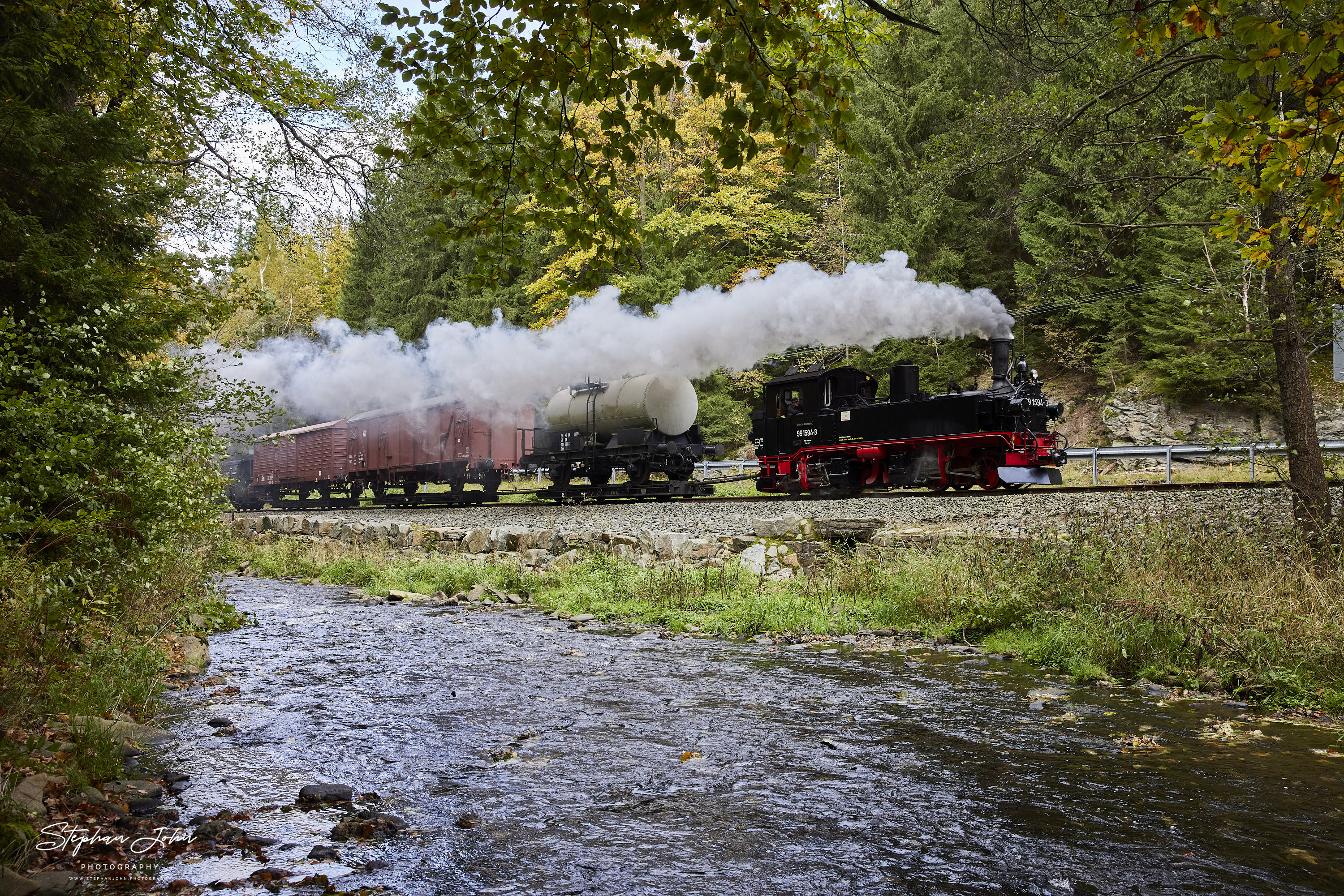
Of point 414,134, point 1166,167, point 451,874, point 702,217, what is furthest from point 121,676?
point 702,217

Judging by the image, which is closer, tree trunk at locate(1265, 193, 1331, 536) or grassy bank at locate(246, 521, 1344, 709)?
grassy bank at locate(246, 521, 1344, 709)

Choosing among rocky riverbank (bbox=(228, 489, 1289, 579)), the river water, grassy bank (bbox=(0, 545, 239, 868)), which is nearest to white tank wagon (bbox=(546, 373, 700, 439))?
rocky riverbank (bbox=(228, 489, 1289, 579))

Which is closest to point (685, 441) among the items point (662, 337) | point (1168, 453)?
point (662, 337)

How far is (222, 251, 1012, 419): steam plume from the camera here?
56.7 ft

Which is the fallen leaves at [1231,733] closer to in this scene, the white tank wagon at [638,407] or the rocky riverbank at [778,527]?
the rocky riverbank at [778,527]

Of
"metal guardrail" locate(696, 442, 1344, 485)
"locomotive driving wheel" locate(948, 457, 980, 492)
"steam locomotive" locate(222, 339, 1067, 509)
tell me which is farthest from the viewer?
"locomotive driving wheel" locate(948, 457, 980, 492)

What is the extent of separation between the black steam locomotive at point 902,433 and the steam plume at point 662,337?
1062mm

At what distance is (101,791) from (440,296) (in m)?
36.3

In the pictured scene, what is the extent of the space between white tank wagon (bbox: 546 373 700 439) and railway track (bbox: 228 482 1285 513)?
71.1 inches

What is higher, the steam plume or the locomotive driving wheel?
the steam plume

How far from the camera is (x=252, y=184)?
34.7 ft

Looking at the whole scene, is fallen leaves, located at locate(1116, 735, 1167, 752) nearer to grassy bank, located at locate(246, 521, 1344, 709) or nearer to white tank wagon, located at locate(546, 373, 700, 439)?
grassy bank, located at locate(246, 521, 1344, 709)

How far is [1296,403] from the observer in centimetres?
873

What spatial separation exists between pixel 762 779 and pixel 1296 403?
7.92 m
